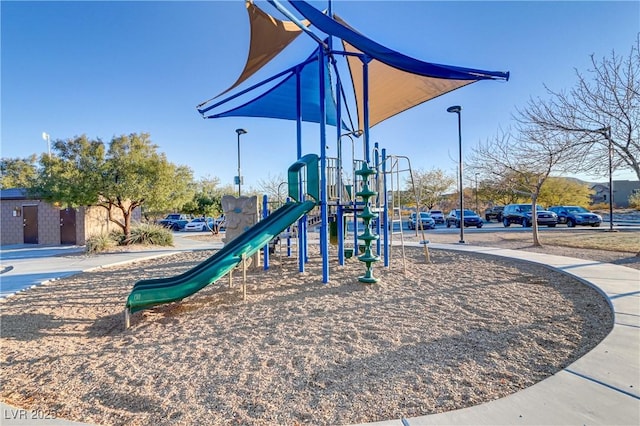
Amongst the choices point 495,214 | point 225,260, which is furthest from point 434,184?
point 225,260

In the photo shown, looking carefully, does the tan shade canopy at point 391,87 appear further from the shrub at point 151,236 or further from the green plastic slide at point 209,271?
the shrub at point 151,236

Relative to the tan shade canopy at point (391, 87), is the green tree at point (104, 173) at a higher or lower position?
lower

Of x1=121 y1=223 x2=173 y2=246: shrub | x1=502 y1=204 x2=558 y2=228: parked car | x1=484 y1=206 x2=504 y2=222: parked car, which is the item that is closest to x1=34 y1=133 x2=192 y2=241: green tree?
x1=121 y1=223 x2=173 y2=246: shrub

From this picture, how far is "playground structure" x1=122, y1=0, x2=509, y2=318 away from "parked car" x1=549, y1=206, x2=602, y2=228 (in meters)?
19.1

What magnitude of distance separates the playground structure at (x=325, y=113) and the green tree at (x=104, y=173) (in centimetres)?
537

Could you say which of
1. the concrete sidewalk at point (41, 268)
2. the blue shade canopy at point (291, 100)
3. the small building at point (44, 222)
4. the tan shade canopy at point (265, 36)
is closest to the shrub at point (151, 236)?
the concrete sidewalk at point (41, 268)

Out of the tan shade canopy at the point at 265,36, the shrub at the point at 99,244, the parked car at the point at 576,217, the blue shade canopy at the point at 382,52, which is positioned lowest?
the shrub at the point at 99,244

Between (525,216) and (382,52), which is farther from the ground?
(382,52)

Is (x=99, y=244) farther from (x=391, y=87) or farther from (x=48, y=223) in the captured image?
(x=391, y=87)

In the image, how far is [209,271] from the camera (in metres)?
5.24

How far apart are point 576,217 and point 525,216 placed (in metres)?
2.93

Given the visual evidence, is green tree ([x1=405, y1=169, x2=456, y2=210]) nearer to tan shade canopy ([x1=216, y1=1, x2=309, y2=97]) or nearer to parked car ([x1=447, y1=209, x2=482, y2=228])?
parked car ([x1=447, y1=209, x2=482, y2=228])

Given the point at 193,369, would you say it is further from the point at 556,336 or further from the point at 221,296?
the point at 556,336

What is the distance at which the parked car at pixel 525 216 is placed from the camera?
21672 mm
